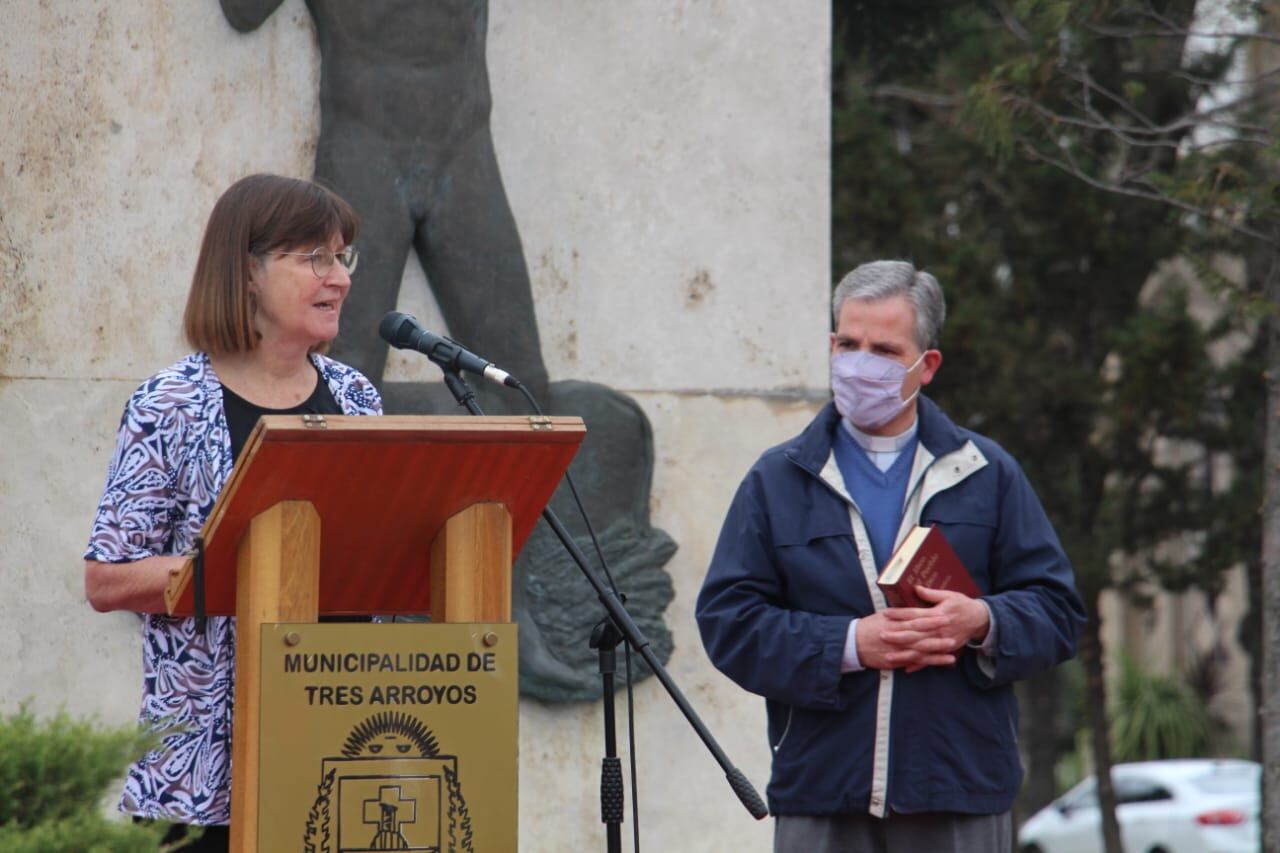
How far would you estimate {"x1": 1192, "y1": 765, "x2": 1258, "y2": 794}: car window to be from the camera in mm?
18109

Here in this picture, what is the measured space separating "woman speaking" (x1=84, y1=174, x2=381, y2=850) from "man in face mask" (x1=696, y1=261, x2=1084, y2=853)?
2.97ft

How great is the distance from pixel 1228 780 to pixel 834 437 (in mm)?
15978

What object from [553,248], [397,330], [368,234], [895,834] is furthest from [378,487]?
[553,248]

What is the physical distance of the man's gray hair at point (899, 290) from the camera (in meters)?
3.84

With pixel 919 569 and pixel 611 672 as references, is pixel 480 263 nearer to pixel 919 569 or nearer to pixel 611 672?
pixel 611 672

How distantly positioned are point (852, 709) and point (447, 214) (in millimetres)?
2519

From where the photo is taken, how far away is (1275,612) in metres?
6.88

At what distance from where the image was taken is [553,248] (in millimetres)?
5820

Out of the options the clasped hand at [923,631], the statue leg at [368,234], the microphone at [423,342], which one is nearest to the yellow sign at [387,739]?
the microphone at [423,342]

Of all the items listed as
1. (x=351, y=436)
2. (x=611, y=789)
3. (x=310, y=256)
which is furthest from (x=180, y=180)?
(x=351, y=436)

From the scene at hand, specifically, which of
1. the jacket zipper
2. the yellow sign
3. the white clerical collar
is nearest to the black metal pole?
the jacket zipper

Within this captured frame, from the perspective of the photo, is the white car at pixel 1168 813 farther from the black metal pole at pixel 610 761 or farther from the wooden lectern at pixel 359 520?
the wooden lectern at pixel 359 520

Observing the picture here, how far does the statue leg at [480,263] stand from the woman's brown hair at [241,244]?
2110 millimetres

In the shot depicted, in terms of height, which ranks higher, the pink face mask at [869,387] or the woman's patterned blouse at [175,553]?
the pink face mask at [869,387]
